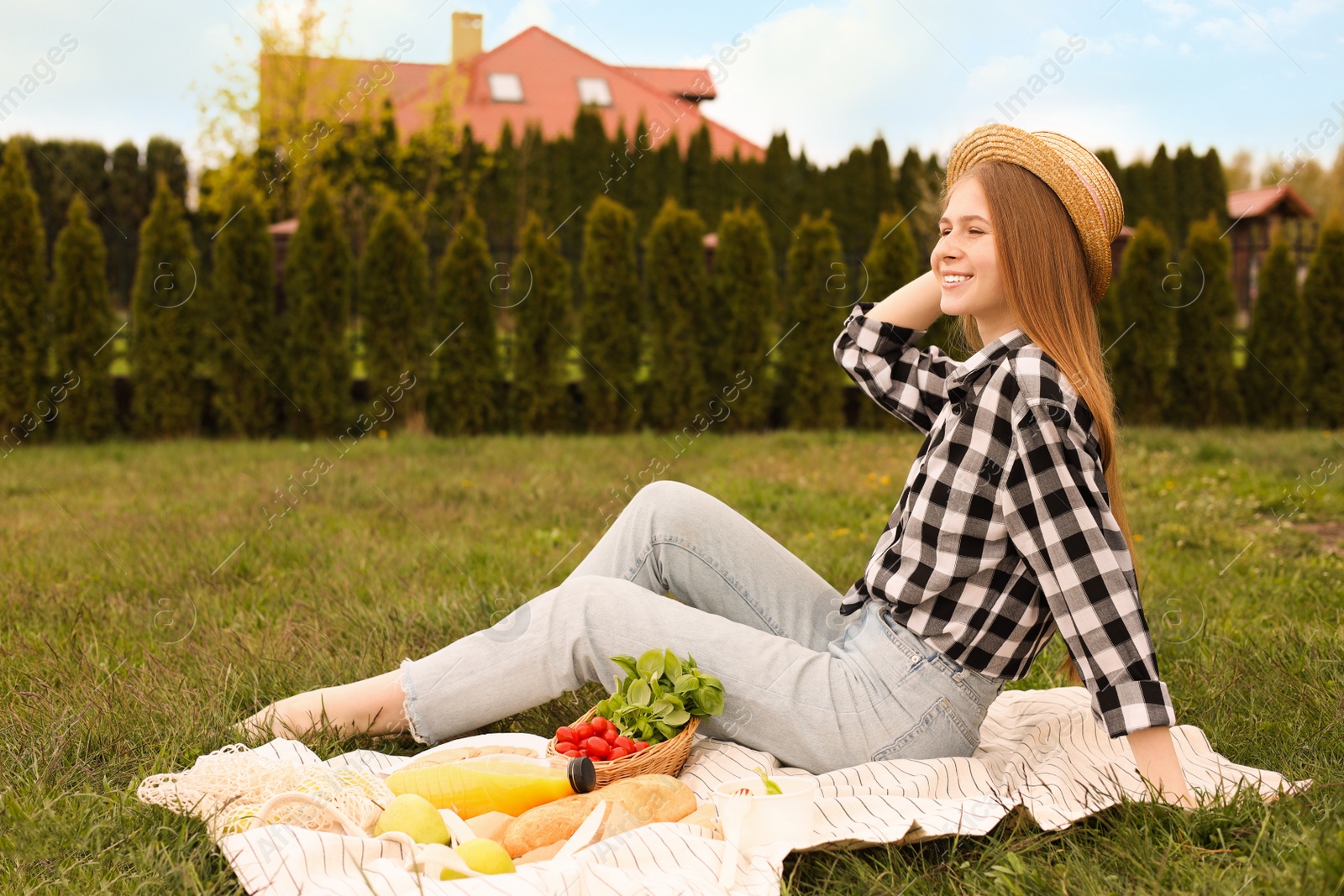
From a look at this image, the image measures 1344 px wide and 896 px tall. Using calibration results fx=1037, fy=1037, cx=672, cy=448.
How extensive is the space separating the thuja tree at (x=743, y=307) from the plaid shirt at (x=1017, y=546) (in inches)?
262

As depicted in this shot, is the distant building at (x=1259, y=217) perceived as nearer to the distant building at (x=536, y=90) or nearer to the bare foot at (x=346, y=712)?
the distant building at (x=536, y=90)

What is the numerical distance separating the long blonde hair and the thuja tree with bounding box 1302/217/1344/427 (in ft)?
27.7

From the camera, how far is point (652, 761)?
2143mm

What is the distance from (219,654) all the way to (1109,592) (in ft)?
7.73

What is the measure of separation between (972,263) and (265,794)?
174 cm

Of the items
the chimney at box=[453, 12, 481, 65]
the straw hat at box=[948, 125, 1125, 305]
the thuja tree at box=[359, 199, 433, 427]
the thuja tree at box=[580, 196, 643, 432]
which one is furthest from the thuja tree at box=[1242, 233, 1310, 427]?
the chimney at box=[453, 12, 481, 65]

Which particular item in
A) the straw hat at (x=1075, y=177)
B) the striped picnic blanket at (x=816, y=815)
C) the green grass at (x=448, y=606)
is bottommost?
the green grass at (x=448, y=606)

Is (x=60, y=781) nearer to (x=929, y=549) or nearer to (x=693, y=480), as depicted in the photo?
(x=929, y=549)

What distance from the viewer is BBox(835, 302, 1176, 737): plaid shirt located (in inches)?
72.1

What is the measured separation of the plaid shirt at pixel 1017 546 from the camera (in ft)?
6.01

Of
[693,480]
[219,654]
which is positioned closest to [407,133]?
[693,480]

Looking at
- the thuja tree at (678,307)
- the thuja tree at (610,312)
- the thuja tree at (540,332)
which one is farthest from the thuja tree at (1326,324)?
the thuja tree at (540,332)

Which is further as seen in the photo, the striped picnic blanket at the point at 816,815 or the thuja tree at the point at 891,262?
the thuja tree at the point at 891,262

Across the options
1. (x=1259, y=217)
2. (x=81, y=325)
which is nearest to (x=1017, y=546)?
(x=81, y=325)
